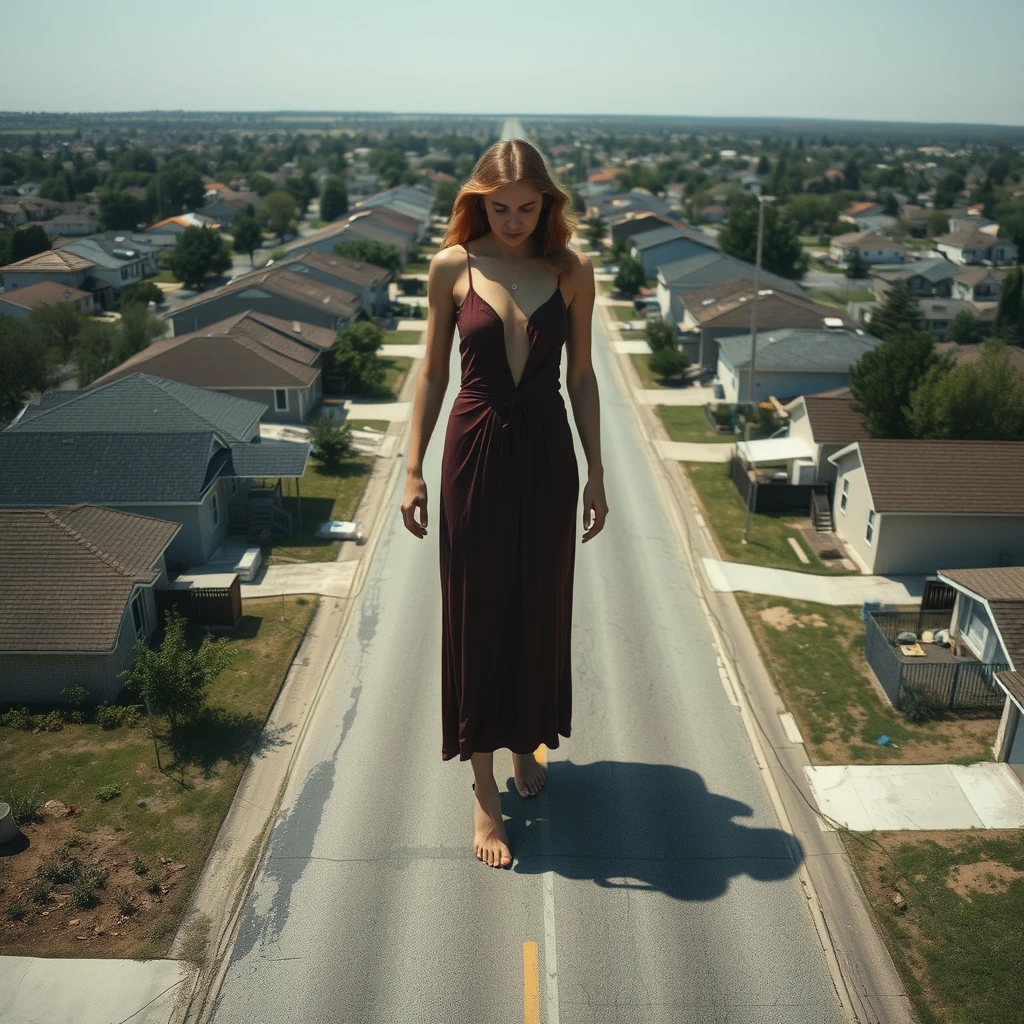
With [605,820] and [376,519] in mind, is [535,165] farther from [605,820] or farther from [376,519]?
[376,519]

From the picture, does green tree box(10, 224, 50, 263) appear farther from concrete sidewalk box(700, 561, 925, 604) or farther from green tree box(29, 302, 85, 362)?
concrete sidewalk box(700, 561, 925, 604)

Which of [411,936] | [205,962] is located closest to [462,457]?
[411,936]

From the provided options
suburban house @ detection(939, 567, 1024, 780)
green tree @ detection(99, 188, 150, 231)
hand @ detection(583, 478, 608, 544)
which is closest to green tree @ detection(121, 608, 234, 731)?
hand @ detection(583, 478, 608, 544)

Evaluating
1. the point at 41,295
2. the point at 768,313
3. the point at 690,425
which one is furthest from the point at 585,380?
the point at 41,295

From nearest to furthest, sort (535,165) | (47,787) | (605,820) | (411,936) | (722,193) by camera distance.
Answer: (535,165) < (411,936) < (605,820) < (47,787) < (722,193)

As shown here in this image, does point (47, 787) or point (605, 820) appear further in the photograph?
point (47, 787)

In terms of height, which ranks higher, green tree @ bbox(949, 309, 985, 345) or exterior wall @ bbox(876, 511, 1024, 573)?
exterior wall @ bbox(876, 511, 1024, 573)

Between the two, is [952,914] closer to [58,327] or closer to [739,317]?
[739,317]
